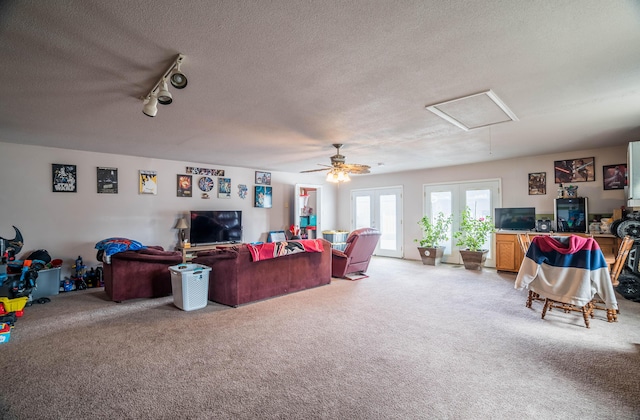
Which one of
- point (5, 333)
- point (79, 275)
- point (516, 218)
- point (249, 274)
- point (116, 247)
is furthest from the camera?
point (516, 218)

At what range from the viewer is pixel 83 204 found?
5.41m

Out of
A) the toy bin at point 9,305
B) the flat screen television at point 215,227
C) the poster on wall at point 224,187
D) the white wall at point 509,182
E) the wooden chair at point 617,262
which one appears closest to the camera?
the toy bin at point 9,305

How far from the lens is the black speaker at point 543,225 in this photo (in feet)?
19.0

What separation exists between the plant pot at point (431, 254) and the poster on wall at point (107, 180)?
684 centimetres

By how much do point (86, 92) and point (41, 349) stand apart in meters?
2.47

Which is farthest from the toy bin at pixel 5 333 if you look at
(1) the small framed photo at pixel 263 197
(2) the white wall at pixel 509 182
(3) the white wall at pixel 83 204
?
(2) the white wall at pixel 509 182

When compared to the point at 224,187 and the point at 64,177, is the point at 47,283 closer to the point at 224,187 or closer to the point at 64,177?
the point at 64,177

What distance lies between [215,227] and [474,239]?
19.2 feet

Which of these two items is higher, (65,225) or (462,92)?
(462,92)

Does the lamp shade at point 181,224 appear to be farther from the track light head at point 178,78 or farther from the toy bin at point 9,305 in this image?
the track light head at point 178,78

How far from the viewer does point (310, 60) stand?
7.39ft

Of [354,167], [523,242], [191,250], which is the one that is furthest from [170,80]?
[523,242]

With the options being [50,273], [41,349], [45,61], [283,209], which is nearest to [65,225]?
[50,273]

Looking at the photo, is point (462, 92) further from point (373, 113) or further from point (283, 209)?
point (283, 209)
